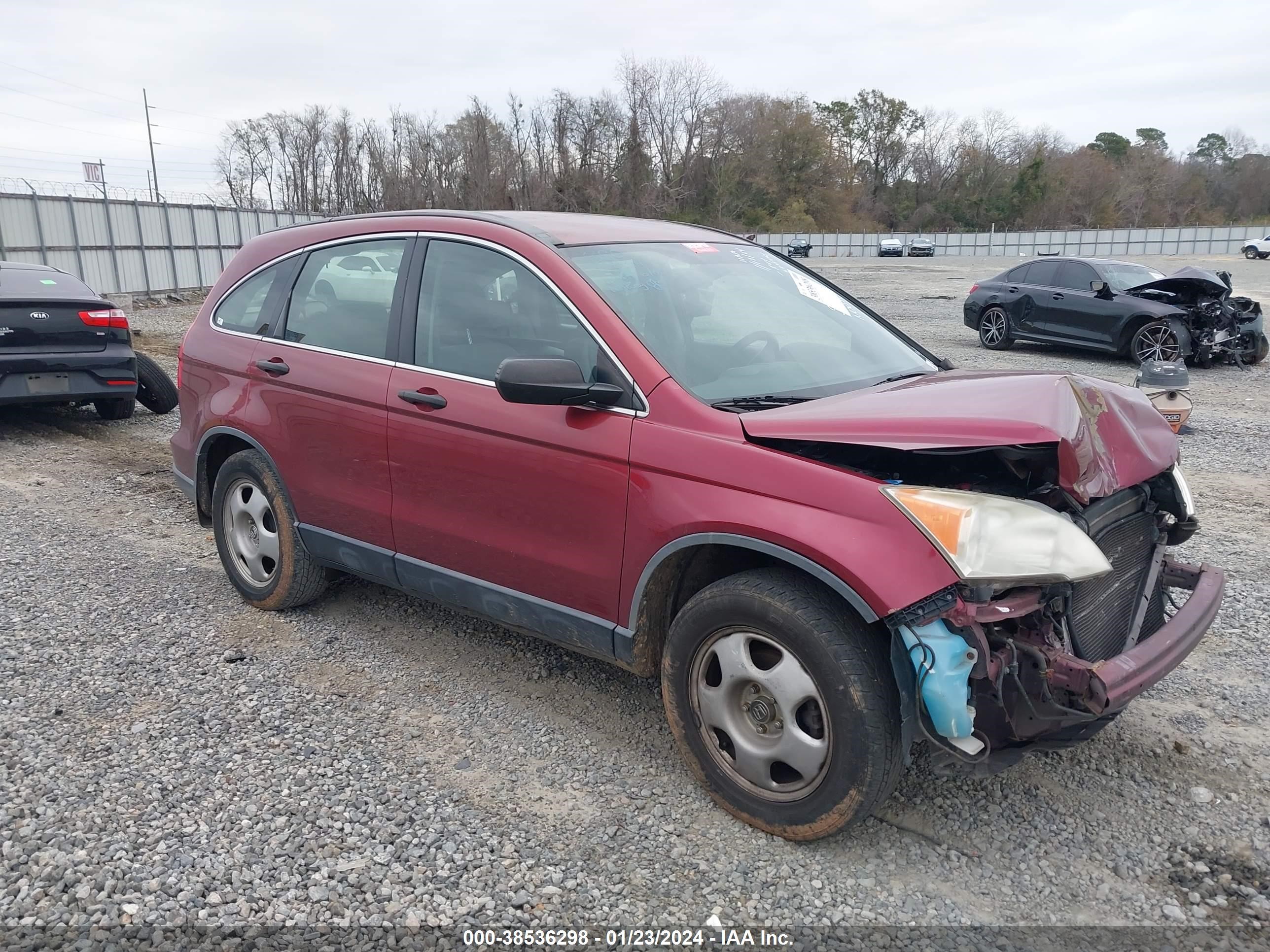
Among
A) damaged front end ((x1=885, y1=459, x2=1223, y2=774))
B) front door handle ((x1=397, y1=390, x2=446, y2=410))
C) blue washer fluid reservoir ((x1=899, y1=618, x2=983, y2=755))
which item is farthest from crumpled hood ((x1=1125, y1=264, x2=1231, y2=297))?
blue washer fluid reservoir ((x1=899, y1=618, x2=983, y2=755))

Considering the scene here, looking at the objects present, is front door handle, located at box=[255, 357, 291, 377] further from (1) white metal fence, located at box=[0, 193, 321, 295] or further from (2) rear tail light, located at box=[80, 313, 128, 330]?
(1) white metal fence, located at box=[0, 193, 321, 295]

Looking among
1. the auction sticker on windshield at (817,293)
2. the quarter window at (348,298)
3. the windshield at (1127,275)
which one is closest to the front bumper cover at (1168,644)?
the auction sticker on windshield at (817,293)

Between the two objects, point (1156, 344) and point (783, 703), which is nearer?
point (783, 703)

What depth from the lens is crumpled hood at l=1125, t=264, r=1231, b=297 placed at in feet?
43.1

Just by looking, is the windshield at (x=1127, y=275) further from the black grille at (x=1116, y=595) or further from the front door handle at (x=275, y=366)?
the front door handle at (x=275, y=366)

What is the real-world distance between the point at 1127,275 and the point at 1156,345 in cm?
145

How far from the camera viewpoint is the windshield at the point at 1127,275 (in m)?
13.9

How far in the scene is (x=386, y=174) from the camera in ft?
238

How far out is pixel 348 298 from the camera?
13.6ft

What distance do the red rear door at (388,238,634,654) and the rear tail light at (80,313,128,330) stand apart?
616 centimetres

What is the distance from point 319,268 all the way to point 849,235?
62043mm

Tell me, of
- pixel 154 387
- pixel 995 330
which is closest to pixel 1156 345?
pixel 995 330

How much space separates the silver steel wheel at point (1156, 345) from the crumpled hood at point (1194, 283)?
698 millimetres

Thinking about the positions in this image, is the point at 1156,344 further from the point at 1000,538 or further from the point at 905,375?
the point at 1000,538
